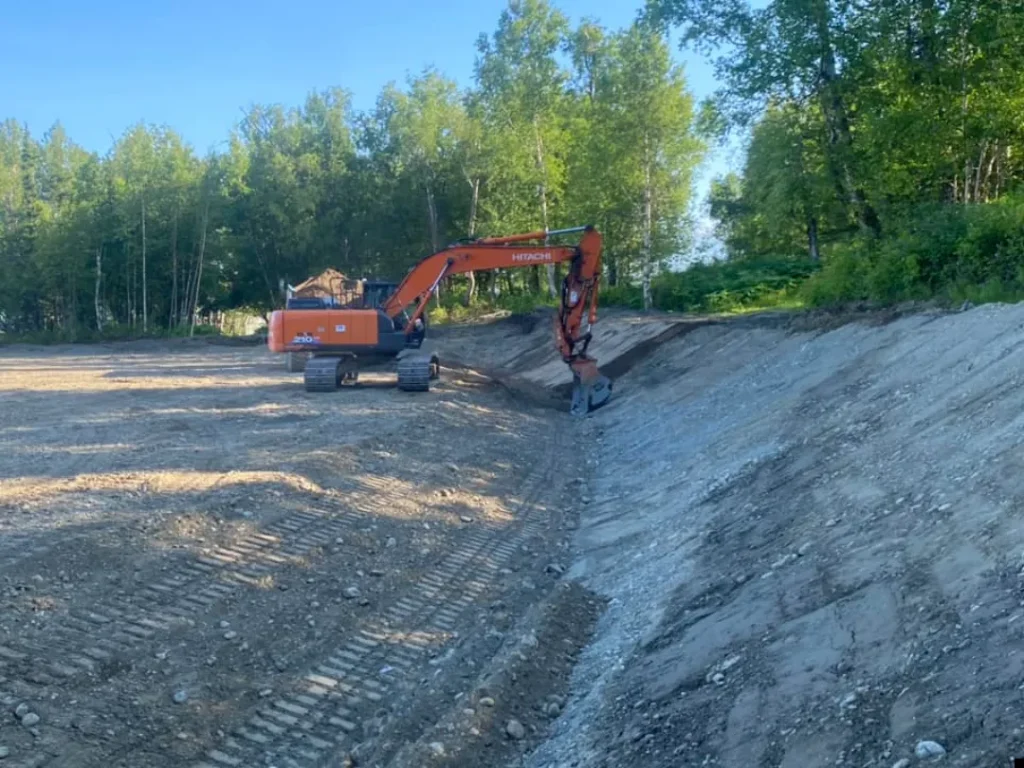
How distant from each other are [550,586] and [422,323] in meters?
13.5

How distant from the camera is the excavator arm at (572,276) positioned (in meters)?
16.1

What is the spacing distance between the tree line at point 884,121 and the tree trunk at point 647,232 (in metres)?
7.28

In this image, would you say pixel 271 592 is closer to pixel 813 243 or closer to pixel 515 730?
pixel 515 730

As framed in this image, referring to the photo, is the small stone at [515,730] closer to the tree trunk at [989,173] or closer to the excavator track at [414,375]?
the excavator track at [414,375]

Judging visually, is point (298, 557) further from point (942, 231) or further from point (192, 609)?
point (942, 231)

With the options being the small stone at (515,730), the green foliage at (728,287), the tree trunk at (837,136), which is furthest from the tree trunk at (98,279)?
the small stone at (515,730)

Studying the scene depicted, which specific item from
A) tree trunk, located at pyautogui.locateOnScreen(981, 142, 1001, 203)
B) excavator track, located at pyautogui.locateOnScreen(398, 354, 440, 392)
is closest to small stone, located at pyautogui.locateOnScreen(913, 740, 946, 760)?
excavator track, located at pyautogui.locateOnScreen(398, 354, 440, 392)

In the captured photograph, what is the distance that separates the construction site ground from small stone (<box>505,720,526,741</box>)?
19 millimetres

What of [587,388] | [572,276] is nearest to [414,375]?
[587,388]

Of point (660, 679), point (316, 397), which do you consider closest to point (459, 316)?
point (316, 397)

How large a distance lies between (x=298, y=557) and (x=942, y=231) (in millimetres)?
11567

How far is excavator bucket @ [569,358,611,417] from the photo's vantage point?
53.5 feet

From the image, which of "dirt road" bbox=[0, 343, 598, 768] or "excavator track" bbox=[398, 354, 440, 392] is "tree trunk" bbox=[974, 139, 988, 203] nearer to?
"dirt road" bbox=[0, 343, 598, 768]

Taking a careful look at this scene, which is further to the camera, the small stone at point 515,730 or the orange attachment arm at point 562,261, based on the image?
the orange attachment arm at point 562,261
